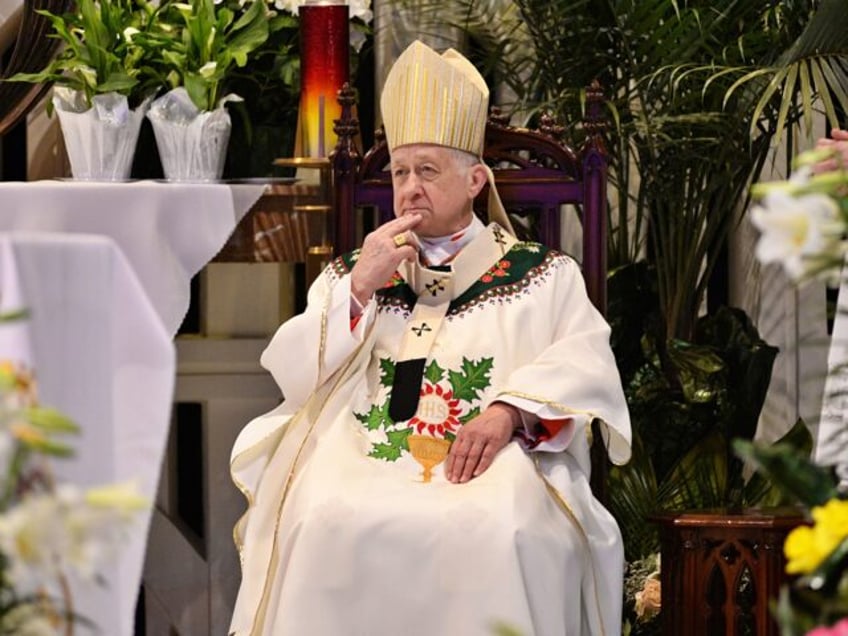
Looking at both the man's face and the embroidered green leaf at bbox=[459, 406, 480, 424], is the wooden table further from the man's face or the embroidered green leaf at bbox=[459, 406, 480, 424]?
the man's face

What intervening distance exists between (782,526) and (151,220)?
5.96 ft

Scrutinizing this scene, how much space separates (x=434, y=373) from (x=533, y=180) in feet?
2.10

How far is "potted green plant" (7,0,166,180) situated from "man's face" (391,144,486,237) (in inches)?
36.0

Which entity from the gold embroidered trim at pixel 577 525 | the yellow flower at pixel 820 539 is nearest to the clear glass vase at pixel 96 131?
the gold embroidered trim at pixel 577 525

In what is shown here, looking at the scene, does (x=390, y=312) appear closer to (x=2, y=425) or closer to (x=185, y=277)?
(x=185, y=277)

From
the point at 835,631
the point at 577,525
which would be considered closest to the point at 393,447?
the point at 577,525

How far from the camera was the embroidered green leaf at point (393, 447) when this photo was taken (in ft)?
14.1

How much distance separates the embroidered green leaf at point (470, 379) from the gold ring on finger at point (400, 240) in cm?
32

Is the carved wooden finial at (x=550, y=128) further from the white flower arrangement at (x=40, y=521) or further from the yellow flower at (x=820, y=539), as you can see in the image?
the white flower arrangement at (x=40, y=521)

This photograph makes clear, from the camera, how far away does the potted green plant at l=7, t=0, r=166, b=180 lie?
16.3ft

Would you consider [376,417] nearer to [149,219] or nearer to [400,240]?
[400,240]

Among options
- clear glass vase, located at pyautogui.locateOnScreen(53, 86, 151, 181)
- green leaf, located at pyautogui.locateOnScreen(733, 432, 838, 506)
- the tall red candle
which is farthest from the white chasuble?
green leaf, located at pyautogui.locateOnScreen(733, 432, 838, 506)

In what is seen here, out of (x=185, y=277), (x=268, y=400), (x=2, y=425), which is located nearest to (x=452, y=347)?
(x=185, y=277)

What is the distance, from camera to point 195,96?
4938 millimetres
